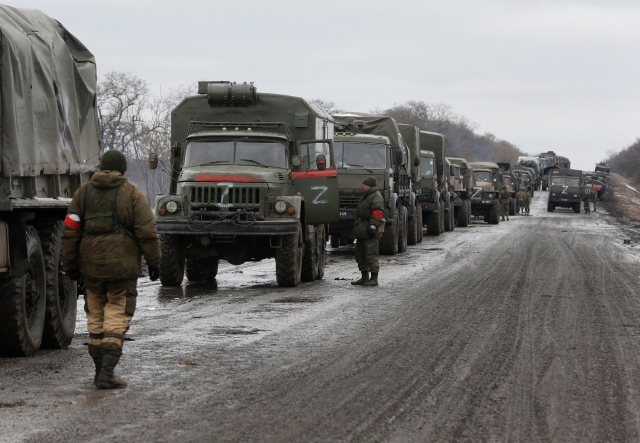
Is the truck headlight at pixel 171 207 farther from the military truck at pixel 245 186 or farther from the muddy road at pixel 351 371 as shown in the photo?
the muddy road at pixel 351 371

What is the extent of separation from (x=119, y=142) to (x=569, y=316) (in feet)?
149

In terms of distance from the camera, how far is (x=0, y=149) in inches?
248

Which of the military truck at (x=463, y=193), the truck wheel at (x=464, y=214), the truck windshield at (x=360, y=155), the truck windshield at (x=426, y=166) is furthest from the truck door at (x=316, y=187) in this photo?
the truck wheel at (x=464, y=214)

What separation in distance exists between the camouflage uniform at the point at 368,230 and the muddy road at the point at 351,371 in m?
0.71

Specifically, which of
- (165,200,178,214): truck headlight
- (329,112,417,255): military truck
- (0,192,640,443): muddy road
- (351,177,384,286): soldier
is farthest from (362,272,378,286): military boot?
(329,112,417,255): military truck

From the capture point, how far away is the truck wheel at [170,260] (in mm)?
12461

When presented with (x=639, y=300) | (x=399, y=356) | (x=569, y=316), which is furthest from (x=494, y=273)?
(x=399, y=356)

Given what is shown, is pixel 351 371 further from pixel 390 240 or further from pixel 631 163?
pixel 631 163

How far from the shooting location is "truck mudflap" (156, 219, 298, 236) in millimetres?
12125

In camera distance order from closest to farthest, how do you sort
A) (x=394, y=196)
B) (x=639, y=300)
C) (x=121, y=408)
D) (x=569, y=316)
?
(x=121, y=408)
(x=569, y=316)
(x=639, y=300)
(x=394, y=196)

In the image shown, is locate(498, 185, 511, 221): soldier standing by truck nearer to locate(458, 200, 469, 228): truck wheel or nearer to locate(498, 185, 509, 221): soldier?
locate(498, 185, 509, 221): soldier

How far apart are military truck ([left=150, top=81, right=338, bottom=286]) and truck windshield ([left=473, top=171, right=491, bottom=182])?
982 inches

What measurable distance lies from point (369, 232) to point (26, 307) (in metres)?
7.07

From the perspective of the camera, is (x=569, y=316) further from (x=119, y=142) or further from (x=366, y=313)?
(x=119, y=142)
